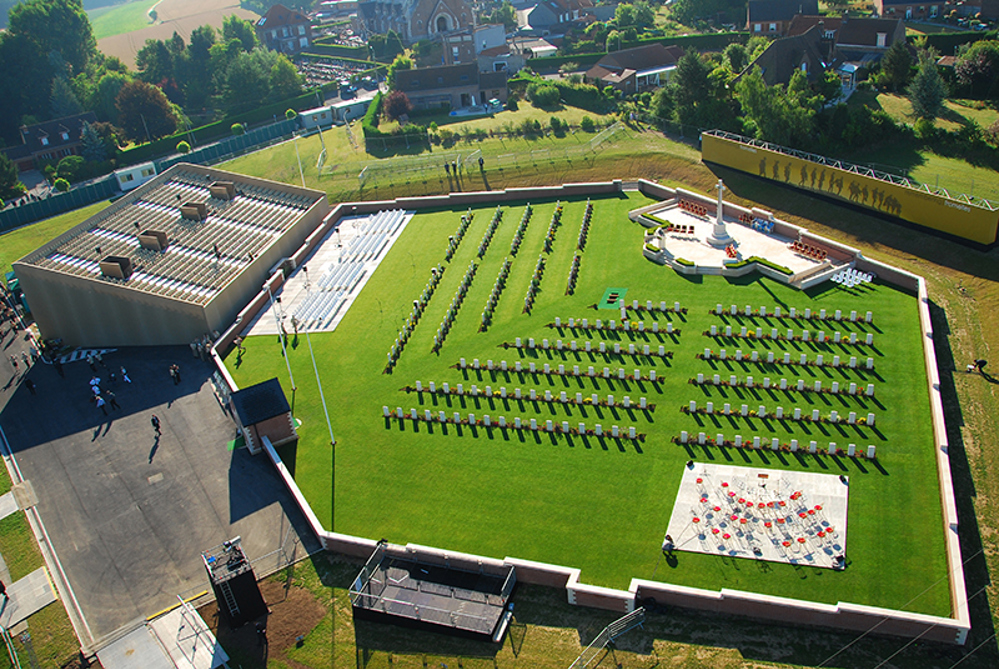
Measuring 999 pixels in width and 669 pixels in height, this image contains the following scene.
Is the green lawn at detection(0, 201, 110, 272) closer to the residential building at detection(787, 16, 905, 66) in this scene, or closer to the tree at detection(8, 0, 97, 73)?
the tree at detection(8, 0, 97, 73)

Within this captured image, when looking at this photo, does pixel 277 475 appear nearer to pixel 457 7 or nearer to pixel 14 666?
pixel 14 666

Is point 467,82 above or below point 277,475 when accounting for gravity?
above

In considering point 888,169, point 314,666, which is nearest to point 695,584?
point 314,666

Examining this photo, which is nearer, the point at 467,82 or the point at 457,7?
the point at 467,82

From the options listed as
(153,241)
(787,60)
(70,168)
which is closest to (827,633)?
(153,241)

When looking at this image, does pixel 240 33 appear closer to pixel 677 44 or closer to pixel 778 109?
pixel 677 44

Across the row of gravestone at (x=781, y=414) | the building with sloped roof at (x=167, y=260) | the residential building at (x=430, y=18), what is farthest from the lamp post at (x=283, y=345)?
the residential building at (x=430, y=18)
